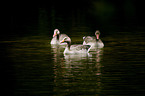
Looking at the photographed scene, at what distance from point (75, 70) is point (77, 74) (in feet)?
2.80

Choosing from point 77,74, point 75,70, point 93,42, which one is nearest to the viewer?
point 77,74

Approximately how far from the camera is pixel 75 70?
66.5ft

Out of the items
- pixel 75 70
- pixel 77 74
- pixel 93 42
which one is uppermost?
pixel 93 42

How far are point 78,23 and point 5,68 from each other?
21786 millimetres

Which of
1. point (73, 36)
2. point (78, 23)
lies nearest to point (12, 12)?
point (78, 23)

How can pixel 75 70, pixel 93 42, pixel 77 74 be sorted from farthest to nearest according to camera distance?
pixel 93 42
pixel 75 70
pixel 77 74

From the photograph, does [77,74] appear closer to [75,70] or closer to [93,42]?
[75,70]

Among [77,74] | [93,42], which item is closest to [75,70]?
[77,74]

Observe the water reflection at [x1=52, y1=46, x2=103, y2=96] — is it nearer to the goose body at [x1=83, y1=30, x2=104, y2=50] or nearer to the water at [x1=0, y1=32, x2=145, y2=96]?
the water at [x1=0, y1=32, x2=145, y2=96]

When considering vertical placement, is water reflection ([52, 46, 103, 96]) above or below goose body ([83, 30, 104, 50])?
below

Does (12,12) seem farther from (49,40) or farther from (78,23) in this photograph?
(49,40)

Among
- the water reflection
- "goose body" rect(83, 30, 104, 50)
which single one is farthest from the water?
"goose body" rect(83, 30, 104, 50)

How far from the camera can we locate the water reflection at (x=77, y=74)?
16.9 m

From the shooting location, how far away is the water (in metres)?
16.9
